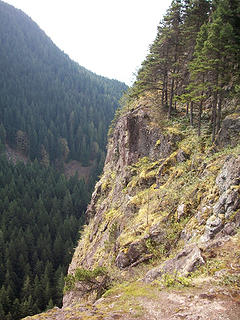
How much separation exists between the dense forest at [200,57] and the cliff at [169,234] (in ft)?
7.33

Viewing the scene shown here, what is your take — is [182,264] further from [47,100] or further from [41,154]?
[47,100]

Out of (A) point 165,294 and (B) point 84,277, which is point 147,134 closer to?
(B) point 84,277

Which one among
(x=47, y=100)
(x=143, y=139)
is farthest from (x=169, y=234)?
(x=47, y=100)

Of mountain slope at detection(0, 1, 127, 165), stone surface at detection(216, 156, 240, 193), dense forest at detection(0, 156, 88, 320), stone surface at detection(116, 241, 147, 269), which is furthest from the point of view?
mountain slope at detection(0, 1, 127, 165)

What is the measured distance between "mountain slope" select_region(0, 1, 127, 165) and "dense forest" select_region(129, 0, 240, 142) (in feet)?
310

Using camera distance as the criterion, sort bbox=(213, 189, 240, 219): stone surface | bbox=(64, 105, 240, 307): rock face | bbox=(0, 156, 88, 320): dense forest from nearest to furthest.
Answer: bbox=(213, 189, 240, 219): stone surface < bbox=(64, 105, 240, 307): rock face < bbox=(0, 156, 88, 320): dense forest

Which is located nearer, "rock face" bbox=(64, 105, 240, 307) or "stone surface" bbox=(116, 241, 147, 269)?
"rock face" bbox=(64, 105, 240, 307)

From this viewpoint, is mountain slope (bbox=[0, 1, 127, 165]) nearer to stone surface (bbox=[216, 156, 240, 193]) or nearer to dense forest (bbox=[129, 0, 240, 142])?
→ dense forest (bbox=[129, 0, 240, 142])

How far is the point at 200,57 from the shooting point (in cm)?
1716

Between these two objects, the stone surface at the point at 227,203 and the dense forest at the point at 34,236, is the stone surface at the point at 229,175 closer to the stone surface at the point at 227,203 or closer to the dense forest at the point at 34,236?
the stone surface at the point at 227,203

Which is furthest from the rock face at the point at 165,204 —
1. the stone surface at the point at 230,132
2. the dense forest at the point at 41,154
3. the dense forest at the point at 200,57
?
the dense forest at the point at 41,154

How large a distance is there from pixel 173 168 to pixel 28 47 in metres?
206

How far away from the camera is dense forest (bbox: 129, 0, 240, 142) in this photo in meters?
16.2

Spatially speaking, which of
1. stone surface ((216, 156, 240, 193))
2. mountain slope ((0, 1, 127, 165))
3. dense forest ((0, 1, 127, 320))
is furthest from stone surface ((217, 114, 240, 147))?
mountain slope ((0, 1, 127, 165))
